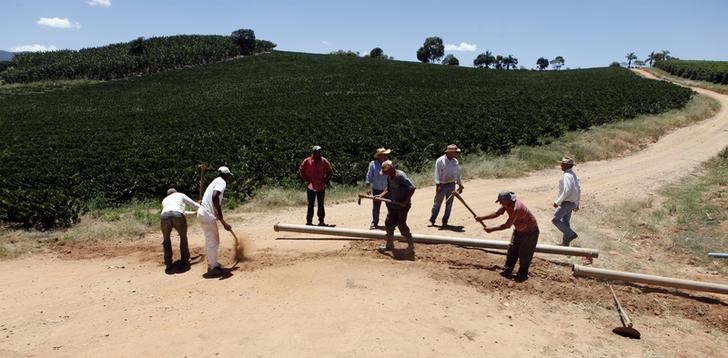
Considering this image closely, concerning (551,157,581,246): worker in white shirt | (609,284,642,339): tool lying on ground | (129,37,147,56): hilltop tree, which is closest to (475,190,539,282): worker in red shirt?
(551,157,581,246): worker in white shirt

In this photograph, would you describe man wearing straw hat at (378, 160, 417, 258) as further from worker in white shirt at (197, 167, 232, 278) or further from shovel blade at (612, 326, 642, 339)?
shovel blade at (612, 326, 642, 339)

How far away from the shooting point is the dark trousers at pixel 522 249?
27.5 ft

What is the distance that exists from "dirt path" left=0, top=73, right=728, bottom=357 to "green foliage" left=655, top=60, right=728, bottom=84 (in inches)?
2343

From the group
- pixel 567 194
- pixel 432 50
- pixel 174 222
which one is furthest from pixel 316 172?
pixel 432 50

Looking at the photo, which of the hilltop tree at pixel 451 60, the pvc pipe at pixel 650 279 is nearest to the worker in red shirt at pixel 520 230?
the pvc pipe at pixel 650 279

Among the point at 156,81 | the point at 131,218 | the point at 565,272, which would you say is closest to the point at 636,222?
the point at 565,272

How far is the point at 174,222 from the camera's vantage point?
8938mm

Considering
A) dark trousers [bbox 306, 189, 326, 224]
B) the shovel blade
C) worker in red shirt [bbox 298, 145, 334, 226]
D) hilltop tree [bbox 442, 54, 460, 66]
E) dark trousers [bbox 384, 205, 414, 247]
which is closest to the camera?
the shovel blade

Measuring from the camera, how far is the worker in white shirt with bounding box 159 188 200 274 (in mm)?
8914

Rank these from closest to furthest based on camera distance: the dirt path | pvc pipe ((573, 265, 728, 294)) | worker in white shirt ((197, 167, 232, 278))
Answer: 1. the dirt path
2. pvc pipe ((573, 265, 728, 294))
3. worker in white shirt ((197, 167, 232, 278))

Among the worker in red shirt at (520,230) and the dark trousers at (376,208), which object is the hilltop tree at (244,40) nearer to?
the dark trousers at (376,208)

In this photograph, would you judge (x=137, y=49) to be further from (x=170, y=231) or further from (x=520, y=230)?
(x=520, y=230)

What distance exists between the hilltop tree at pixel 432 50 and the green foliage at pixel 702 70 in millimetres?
51229

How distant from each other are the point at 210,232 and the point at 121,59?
7692 cm
